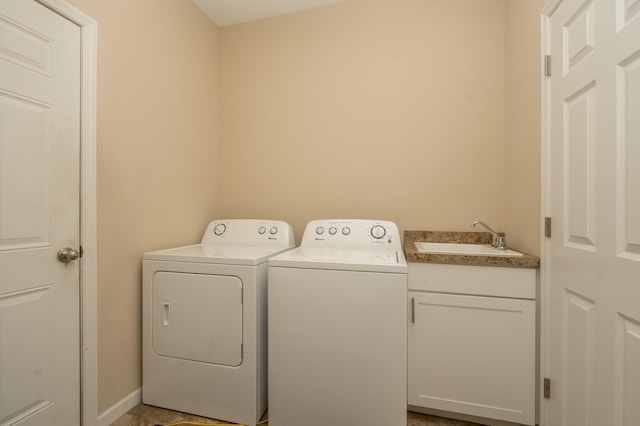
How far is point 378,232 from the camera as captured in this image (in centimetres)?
188

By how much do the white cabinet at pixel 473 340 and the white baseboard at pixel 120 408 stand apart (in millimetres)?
1494

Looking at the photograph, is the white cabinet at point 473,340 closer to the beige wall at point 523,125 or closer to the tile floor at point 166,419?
the tile floor at point 166,419

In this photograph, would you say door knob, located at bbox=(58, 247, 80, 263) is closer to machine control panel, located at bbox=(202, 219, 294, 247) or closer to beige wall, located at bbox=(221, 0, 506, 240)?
machine control panel, located at bbox=(202, 219, 294, 247)

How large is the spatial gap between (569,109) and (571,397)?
112 cm

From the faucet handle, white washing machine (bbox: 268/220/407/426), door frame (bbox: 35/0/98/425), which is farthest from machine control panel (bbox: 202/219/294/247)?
the faucet handle

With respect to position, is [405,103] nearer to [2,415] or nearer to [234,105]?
[234,105]

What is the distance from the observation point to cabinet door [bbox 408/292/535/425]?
4.45ft

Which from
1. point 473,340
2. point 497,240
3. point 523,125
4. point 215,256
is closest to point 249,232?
point 215,256

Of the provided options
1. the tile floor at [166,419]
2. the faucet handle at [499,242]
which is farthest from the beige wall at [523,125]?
the tile floor at [166,419]

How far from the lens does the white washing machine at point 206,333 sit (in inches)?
57.0

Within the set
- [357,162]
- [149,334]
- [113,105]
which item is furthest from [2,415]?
[357,162]

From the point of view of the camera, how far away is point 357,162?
2.13m

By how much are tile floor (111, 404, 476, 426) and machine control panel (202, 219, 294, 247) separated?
1.01 metres

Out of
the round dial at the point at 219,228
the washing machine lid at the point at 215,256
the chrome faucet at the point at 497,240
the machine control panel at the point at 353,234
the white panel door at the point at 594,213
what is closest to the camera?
the white panel door at the point at 594,213
